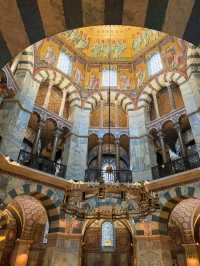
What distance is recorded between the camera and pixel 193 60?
1227 centimetres

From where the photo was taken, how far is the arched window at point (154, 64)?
14473 millimetres

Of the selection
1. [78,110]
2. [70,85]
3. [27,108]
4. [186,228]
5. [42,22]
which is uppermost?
[70,85]

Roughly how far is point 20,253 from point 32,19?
45.5 ft

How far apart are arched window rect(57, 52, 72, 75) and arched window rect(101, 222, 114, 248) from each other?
11.4 m

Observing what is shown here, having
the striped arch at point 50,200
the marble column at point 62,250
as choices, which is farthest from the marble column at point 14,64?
the marble column at point 62,250

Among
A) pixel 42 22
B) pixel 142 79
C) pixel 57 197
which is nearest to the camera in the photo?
pixel 42 22

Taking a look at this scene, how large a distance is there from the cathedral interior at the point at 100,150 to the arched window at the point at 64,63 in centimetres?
9

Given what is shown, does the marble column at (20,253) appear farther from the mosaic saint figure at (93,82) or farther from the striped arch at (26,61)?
the mosaic saint figure at (93,82)

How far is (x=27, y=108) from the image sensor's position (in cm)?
1113

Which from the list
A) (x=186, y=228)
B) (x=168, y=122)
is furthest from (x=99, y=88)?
(x=186, y=228)

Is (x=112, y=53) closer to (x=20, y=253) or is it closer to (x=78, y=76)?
(x=78, y=76)

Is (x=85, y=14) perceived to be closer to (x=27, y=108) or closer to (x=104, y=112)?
(x=27, y=108)

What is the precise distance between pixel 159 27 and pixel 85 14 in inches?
38.3

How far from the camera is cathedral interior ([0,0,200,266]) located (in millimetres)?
8844
